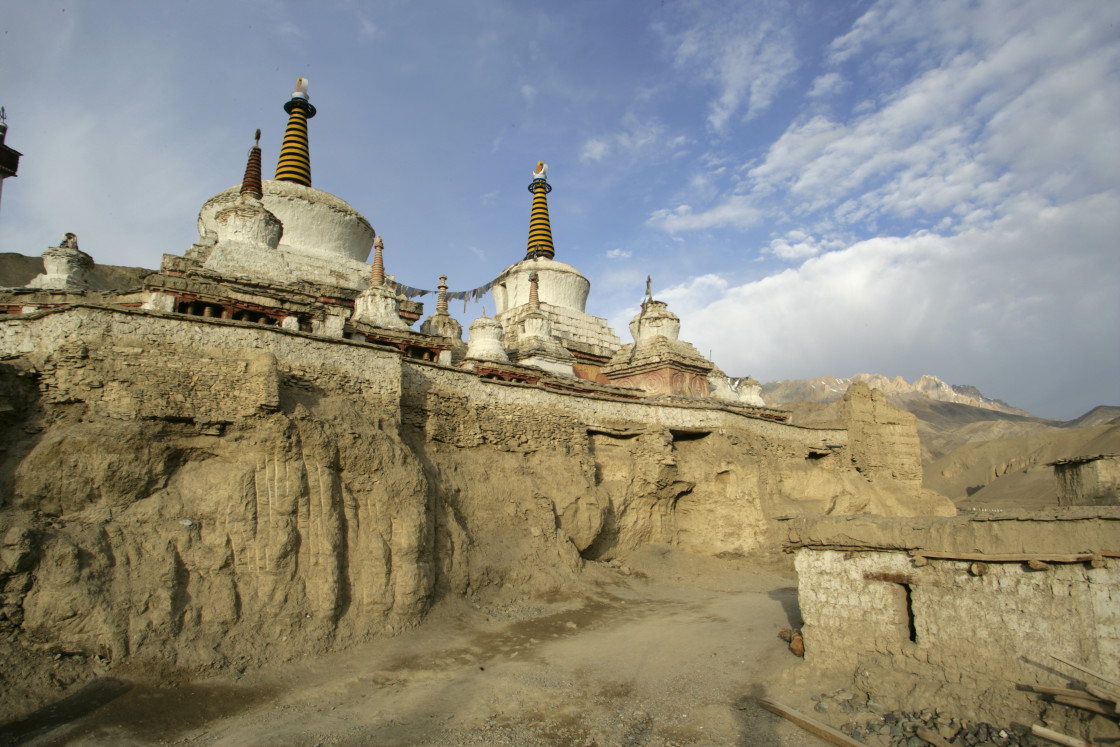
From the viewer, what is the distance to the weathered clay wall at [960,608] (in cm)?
744

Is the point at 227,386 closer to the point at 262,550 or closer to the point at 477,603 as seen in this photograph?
the point at 262,550

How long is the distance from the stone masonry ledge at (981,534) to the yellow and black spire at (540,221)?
2512 cm

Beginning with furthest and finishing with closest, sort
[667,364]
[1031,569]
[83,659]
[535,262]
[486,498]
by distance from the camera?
[535,262] < [667,364] < [486,498] < [83,659] < [1031,569]

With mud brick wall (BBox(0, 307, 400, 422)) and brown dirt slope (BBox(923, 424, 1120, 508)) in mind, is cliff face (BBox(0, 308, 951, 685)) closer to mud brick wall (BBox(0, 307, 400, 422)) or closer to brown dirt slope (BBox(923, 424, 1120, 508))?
mud brick wall (BBox(0, 307, 400, 422))

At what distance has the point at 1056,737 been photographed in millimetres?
6859

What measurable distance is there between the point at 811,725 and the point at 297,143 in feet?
90.2

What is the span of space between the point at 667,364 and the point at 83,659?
68.7 ft

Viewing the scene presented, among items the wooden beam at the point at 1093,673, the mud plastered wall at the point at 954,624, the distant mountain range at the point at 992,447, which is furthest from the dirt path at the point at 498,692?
the distant mountain range at the point at 992,447

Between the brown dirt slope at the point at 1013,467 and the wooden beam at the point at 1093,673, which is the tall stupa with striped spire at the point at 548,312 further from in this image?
the brown dirt slope at the point at 1013,467

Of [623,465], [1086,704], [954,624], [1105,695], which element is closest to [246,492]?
[954,624]

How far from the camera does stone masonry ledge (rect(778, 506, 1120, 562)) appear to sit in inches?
294

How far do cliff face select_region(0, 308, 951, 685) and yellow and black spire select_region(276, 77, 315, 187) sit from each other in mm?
15595

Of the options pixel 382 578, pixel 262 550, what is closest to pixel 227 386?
pixel 262 550

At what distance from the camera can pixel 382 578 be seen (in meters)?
11.7
